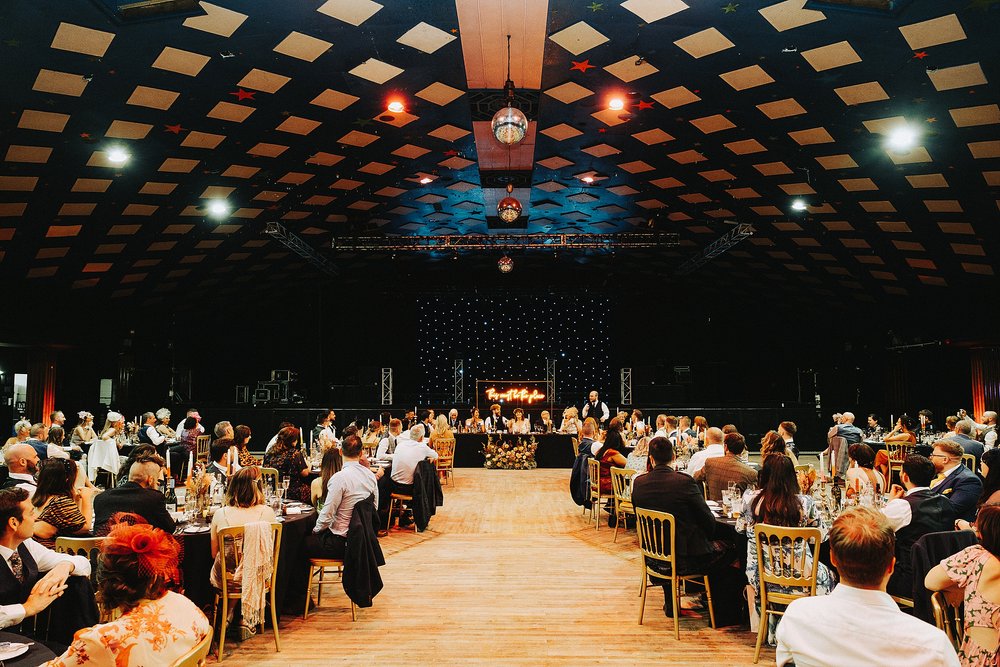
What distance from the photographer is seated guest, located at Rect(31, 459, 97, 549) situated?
13.0 ft

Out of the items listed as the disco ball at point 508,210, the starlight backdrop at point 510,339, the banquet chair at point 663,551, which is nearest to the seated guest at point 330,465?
the banquet chair at point 663,551

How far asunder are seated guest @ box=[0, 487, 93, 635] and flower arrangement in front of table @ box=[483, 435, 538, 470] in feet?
37.9

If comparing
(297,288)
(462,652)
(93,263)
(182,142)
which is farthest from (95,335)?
(462,652)

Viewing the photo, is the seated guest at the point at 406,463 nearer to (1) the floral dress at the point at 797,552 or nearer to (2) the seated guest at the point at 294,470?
(2) the seated guest at the point at 294,470

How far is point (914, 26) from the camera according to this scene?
18.2 ft

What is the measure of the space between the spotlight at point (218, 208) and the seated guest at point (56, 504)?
24.8 ft

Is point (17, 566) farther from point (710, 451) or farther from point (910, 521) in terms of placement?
point (710, 451)

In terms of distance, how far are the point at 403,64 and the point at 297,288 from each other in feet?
46.4

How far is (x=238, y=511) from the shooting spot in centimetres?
445

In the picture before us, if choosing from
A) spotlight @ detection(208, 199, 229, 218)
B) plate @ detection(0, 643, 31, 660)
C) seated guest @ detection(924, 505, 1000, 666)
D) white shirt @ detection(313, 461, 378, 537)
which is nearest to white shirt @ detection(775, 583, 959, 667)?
seated guest @ detection(924, 505, 1000, 666)

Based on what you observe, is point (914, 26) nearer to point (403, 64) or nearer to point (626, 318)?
point (403, 64)

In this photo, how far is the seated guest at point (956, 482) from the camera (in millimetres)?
4805

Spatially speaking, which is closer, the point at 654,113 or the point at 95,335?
the point at 654,113

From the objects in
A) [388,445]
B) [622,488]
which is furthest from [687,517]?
[388,445]
